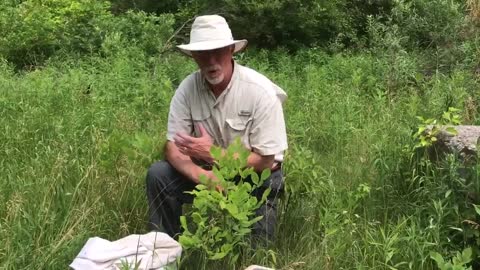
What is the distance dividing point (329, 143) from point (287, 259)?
5.66ft

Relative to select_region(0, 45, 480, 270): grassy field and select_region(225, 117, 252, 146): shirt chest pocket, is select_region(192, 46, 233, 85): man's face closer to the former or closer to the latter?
select_region(225, 117, 252, 146): shirt chest pocket

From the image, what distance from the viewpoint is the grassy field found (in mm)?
3150

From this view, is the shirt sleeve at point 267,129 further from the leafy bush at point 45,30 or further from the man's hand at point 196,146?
the leafy bush at point 45,30

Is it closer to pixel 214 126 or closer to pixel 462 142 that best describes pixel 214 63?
pixel 214 126

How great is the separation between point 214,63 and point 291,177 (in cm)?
82

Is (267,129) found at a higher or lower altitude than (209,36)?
lower

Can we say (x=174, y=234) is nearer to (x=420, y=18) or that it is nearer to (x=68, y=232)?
(x=68, y=232)

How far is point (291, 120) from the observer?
4980 millimetres

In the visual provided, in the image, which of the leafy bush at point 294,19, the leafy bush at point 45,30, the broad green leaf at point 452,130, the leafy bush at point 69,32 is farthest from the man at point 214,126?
the leafy bush at point 45,30

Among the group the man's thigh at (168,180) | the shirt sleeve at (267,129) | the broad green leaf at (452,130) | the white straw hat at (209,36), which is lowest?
the man's thigh at (168,180)

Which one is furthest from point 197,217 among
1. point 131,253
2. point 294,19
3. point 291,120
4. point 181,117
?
point 294,19

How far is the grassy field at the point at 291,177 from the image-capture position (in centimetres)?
315

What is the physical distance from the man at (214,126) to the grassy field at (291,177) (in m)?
0.17

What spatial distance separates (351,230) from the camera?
3.31 m
